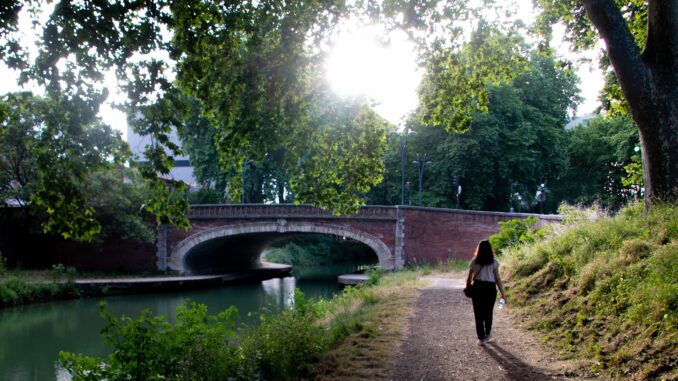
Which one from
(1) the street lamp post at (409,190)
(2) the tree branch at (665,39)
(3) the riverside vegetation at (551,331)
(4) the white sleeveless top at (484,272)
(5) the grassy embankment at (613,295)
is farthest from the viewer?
(1) the street lamp post at (409,190)

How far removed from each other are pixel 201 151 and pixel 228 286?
7.23 m

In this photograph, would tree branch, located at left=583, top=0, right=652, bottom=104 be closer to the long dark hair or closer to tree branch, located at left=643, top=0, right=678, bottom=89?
tree branch, located at left=643, top=0, right=678, bottom=89

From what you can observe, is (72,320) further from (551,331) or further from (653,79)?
(653,79)

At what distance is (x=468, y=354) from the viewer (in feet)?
19.8

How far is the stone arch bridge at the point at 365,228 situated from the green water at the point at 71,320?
2.53 metres

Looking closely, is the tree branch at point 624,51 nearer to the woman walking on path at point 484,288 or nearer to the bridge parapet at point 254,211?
the woman walking on path at point 484,288

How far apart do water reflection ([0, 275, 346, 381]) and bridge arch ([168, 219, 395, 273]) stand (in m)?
2.38

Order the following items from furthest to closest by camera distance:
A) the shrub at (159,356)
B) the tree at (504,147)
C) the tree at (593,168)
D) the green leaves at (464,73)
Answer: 1. the tree at (593,168)
2. the tree at (504,147)
3. the green leaves at (464,73)
4. the shrub at (159,356)

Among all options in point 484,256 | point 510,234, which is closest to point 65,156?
point 484,256

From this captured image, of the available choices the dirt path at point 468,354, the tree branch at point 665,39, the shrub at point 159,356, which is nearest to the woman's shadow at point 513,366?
the dirt path at point 468,354

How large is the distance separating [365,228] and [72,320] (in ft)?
42.0

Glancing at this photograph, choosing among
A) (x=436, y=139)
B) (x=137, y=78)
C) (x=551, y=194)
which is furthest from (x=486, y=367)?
(x=551, y=194)

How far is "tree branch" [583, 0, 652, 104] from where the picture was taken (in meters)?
6.69

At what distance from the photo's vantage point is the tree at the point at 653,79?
662 centimetres
